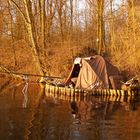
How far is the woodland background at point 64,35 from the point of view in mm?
35900

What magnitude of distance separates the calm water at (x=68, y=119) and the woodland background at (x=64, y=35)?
11900 mm

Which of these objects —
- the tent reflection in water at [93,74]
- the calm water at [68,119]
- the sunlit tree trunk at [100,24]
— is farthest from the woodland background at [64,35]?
the calm water at [68,119]

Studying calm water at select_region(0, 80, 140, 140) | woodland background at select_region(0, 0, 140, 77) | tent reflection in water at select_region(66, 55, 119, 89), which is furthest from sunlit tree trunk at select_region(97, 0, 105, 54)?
calm water at select_region(0, 80, 140, 140)

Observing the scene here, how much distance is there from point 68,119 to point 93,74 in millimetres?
12284

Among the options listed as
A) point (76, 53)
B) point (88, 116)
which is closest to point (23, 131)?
point (88, 116)

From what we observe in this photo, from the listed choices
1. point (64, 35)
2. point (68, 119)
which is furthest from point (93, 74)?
point (64, 35)

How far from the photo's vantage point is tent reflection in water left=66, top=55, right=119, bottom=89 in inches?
1118

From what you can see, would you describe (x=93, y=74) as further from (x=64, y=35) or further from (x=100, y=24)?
(x=64, y=35)

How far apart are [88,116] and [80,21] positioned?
126 ft

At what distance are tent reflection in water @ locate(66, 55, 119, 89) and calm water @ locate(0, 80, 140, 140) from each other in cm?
386

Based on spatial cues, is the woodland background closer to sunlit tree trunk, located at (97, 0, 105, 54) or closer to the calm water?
sunlit tree trunk, located at (97, 0, 105, 54)

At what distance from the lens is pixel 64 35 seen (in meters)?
49.4

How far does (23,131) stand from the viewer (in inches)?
545

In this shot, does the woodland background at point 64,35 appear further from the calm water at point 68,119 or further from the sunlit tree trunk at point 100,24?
the calm water at point 68,119
